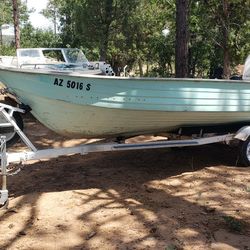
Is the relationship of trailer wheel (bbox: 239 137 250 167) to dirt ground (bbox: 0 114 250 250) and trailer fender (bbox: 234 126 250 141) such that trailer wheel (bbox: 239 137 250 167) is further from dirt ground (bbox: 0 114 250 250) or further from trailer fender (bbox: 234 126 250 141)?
dirt ground (bbox: 0 114 250 250)

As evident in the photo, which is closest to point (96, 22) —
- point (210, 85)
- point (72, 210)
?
point (210, 85)

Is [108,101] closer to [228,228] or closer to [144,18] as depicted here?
[228,228]

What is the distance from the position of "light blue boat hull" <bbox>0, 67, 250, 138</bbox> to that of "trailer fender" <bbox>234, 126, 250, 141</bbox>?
0.44m

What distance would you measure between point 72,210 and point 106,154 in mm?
2702

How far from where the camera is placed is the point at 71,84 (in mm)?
5508

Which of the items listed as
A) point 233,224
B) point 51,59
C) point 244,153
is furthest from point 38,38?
point 233,224

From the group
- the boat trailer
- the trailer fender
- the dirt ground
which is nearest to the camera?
the dirt ground

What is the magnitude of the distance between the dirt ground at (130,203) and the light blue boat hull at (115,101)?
726mm

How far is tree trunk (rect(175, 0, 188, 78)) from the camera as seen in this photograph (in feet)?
29.3

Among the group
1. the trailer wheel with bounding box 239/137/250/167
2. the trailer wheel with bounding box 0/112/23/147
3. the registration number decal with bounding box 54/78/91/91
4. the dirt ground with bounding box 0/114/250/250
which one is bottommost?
the dirt ground with bounding box 0/114/250/250

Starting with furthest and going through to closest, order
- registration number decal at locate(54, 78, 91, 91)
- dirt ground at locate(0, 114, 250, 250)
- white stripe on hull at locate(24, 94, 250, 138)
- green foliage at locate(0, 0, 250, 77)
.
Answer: green foliage at locate(0, 0, 250, 77)
white stripe on hull at locate(24, 94, 250, 138)
registration number decal at locate(54, 78, 91, 91)
dirt ground at locate(0, 114, 250, 250)

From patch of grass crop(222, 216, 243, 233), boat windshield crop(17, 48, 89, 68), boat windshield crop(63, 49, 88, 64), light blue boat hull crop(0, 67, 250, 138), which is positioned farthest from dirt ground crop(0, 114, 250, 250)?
boat windshield crop(63, 49, 88, 64)

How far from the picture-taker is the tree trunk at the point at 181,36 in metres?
8.94

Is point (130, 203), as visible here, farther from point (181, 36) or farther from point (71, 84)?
point (181, 36)
